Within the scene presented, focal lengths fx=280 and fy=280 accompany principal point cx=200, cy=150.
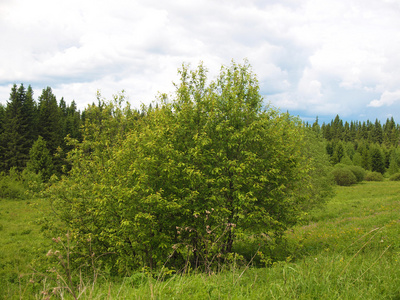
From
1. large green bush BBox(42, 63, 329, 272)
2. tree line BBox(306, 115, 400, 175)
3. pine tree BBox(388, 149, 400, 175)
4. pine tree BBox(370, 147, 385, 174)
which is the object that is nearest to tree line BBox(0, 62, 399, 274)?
large green bush BBox(42, 63, 329, 272)

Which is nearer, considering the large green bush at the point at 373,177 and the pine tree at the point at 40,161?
the pine tree at the point at 40,161

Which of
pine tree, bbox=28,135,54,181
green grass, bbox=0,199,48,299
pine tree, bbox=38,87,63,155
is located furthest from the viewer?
pine tree, bbox=38,87,63,155

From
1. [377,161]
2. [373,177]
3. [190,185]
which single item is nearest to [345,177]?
[373,177]

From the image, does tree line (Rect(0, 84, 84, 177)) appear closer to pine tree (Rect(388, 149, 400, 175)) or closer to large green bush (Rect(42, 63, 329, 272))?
large green bush (Rect(42, 63, 329, 272))

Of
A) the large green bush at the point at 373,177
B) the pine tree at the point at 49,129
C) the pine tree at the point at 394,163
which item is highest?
the pine tree at the point at 49,129

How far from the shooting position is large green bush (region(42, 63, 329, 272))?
36.9ft

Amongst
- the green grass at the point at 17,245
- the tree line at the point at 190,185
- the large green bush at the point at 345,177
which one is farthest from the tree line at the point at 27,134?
Result: the large green bush at the point at 345,177

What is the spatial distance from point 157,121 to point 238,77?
15.9ft

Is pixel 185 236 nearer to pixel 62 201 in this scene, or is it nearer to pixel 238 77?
pixel 62 201

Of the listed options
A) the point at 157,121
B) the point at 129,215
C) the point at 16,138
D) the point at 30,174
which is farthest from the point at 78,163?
the point at 16,138

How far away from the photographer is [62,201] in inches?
545

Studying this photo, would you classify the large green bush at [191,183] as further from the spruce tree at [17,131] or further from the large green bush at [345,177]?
the large green bush at [345,177]

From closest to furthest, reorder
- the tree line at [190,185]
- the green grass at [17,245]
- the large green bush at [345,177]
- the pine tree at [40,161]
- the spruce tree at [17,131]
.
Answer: the tree line at [190,185] → the green grass at [17,245] → the pine tree at [40,161] → the spruce tree at [17,131] → the large green bush at [345,177]

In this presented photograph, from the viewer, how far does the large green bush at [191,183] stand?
11242 mm
